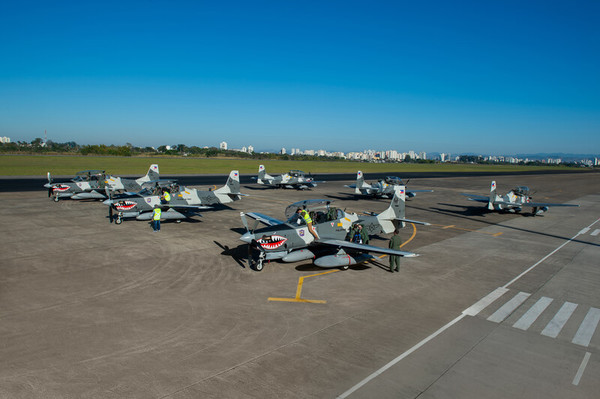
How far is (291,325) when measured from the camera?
31.1 ft

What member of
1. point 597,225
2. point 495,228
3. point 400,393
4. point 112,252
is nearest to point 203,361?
point 400,393

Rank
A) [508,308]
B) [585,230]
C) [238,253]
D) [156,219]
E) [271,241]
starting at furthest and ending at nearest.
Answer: [585,230] → [156,219] → [238,253] → [271,241] → [508,308]

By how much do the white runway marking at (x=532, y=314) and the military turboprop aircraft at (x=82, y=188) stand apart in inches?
1180

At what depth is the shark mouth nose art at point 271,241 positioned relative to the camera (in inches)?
537

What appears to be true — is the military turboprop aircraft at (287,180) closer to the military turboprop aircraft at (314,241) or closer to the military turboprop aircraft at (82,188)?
the military turboprop aircraft at (82,188)

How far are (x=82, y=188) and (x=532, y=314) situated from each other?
105 feet

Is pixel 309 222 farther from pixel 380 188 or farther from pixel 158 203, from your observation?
pixel 380 188

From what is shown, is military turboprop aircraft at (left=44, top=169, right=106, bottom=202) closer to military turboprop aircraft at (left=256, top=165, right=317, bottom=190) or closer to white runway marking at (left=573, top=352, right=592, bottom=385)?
military turboprop aircraft at (left=256, top=165, right=317, bottom=190)

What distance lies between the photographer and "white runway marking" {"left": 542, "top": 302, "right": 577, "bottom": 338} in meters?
9.54

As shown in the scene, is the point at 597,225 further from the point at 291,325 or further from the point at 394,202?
the point at 291,325

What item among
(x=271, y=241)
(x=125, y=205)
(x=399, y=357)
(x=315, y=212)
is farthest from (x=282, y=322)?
(x=125, y=205)

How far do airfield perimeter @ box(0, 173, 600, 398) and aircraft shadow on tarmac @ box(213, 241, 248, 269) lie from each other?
10cm

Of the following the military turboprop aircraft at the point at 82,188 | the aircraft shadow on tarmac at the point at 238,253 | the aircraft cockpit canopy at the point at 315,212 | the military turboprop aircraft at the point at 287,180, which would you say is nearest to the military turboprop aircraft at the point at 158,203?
the aircraft shadow on tarmac at the point at 238,253

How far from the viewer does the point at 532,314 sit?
10.7 meters
